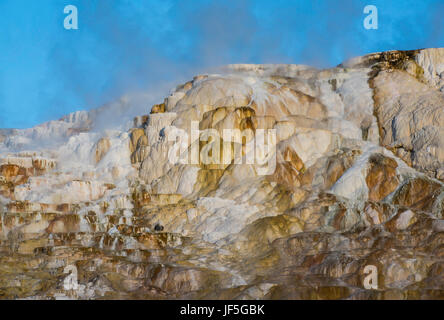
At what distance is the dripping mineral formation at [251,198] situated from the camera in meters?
19.8

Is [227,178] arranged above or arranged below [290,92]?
below

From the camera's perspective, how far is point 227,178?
28.4m

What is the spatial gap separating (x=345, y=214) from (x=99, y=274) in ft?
36.7

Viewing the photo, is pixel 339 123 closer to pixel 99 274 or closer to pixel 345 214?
pixel 345 214

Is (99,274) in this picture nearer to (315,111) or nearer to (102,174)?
(102,174)

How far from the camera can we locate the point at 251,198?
26.6 m

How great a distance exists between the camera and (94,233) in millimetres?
24547

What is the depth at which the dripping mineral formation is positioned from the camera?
19.8 metres

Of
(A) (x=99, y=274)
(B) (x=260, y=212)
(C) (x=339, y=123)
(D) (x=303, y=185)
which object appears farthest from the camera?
(C) (x=339, y=123)

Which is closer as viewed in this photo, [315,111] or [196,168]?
[196,168]
